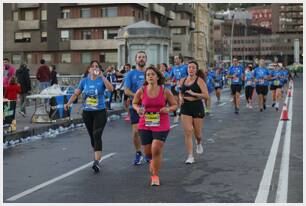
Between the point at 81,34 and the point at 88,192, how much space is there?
6254 centimetres

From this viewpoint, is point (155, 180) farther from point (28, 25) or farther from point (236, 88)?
point (28, 25)

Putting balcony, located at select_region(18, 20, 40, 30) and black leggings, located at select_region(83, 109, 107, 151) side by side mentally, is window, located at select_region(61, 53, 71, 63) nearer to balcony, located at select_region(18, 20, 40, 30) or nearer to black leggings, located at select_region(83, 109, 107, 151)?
balcony, located at select_region(18, 20, 40, 30)

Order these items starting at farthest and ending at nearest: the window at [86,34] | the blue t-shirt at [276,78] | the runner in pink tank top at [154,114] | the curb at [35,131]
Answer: the window at [86,34]
the blue t-shirt at [276,78]
the curb at [35,131]
the runner in pink tank top at [154,114]

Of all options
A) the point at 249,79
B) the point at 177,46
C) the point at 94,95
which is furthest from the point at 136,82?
the point at 177,46

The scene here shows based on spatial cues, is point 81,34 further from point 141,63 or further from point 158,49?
point 141,63

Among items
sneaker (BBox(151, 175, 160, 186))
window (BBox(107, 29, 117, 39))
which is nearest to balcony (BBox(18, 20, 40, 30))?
window (BBox(107, 29, 117, 39))

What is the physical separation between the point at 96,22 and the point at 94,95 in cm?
5831

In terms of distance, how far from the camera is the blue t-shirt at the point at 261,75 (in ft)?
68.9

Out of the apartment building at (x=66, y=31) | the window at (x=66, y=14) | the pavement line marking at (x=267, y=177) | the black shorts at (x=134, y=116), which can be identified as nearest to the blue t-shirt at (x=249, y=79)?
the pavement line marking at (x=267, y=177)

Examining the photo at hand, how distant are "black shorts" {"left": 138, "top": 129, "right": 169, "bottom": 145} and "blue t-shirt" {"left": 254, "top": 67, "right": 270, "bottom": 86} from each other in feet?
43.9

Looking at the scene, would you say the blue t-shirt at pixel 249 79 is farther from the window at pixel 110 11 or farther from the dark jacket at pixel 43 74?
the window at pixel 110 11

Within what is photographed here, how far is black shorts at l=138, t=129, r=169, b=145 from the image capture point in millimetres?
8016

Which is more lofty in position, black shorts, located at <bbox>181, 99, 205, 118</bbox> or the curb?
black shorts, located at <bbox>181, 99, 205, 118</bbox>

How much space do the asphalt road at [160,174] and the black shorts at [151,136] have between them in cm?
53
